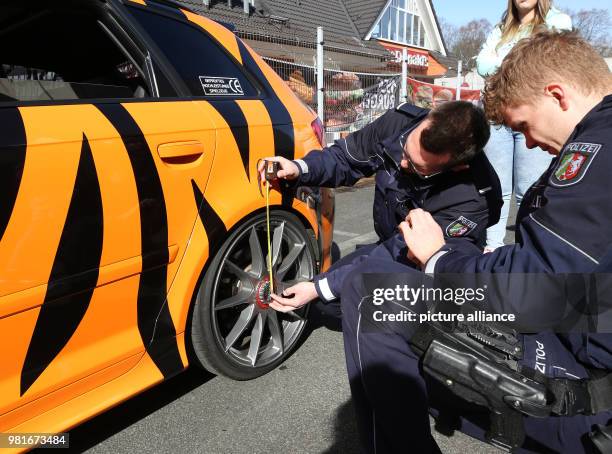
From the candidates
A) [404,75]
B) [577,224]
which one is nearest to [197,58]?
[577,224]

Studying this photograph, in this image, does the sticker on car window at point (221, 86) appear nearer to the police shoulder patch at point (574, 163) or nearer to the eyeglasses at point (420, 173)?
the eyeglasses at point (420, 173)

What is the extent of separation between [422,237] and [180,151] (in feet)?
2.87

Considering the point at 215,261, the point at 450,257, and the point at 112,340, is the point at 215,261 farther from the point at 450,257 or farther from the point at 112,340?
the point at 450,257

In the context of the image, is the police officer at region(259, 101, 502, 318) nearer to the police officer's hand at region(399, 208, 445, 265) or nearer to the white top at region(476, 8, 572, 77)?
the police officer's hand at region(399, 208, 445, 265)

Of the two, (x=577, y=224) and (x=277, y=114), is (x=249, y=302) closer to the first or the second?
(x=277, y=114)

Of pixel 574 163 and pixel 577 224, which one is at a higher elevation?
pixel 574 163

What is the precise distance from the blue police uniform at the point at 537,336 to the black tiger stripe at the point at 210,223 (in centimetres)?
57

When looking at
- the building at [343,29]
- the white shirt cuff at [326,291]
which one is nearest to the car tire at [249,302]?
the white shirt cuff at [326,291]

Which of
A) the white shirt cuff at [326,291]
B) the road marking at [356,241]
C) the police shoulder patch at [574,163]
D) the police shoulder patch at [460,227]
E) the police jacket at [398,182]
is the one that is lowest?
the road marking at [356,241]

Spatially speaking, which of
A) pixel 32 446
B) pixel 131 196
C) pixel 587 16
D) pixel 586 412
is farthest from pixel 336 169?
pixel 587 16

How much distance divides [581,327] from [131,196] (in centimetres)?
133

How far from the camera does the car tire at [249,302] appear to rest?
1.86 metres

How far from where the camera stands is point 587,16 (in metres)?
30.3

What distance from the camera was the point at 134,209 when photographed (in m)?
1.53
